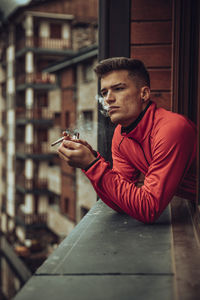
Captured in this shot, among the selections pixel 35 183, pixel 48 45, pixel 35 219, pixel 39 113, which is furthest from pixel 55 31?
pixel 35 219

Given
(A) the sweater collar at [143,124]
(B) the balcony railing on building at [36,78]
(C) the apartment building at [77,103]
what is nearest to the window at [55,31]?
(B) the balcony railing on building at [36,78]

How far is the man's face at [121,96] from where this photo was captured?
208 centimetres

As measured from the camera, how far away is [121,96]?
2088 millimetres

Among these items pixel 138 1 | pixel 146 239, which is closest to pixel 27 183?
pixel 138 1

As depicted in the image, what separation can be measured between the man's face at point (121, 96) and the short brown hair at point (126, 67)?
0.9 inches

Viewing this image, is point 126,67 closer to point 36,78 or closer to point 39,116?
point 39,116

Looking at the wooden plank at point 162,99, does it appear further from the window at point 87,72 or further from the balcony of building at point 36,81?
the balcony of building at point 36,81

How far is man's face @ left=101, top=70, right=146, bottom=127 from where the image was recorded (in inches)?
82.0

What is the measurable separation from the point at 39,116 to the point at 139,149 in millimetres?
17656

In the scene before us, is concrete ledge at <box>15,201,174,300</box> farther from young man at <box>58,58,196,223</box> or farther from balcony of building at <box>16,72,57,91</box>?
balcony of building at <box>16,72,57,91</box>

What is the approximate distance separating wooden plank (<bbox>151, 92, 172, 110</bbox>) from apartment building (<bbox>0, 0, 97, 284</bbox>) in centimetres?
1192

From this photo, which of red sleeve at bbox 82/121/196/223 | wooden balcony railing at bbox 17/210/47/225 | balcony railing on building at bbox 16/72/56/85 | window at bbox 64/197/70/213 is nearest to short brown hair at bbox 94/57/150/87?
red sleeve at bbox 82/121/196/223

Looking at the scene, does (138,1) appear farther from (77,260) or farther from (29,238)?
(29,238)

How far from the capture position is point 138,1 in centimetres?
Answer: 340
